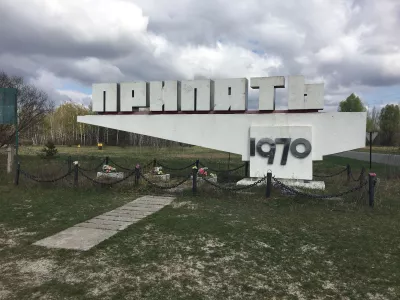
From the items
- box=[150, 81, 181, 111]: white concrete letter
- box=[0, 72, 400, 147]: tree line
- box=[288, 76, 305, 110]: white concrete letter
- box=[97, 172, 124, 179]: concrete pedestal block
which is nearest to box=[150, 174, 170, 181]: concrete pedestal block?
box=[97, 172, 124, 179]: concrete pedestal block

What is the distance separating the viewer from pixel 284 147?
10805 mm

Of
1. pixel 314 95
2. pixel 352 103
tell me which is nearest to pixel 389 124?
pixel 352 103

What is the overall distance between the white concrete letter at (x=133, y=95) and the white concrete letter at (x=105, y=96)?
0.30 meters

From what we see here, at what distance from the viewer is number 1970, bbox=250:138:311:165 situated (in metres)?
10.7

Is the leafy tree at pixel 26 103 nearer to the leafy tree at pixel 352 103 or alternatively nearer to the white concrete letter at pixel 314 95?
the white concrete letter at pixel 314 95

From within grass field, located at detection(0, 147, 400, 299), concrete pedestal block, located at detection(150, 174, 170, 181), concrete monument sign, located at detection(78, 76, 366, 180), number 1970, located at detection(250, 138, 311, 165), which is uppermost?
concrete monument sign, located at detection(78, 76, 366, 180)

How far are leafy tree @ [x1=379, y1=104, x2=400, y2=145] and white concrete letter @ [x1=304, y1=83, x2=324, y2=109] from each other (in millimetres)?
52798

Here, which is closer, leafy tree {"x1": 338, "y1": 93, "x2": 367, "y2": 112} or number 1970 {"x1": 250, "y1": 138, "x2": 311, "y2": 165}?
number 1970 {"x1": 250, "y1": 138, "x2": 311, "y2": 165}

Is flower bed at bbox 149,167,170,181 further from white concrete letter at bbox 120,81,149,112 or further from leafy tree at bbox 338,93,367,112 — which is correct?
leafy tree at bbox 338,93,367,112

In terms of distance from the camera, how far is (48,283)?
13.1ft

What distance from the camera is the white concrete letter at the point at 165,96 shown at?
11.7 metres

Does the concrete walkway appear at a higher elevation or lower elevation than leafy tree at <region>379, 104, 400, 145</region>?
lower

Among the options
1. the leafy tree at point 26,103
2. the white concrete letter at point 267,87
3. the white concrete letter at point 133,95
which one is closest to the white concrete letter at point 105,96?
the white concrete letter at point 133,95

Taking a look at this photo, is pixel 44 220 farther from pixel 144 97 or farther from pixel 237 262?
pixel 144 97
